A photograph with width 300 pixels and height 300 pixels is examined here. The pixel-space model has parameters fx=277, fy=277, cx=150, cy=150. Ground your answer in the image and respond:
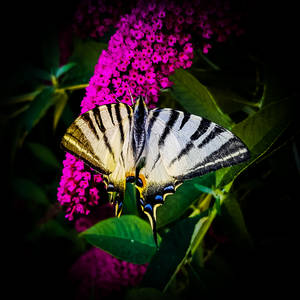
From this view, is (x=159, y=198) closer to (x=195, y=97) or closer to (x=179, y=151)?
(x=179, y=151)

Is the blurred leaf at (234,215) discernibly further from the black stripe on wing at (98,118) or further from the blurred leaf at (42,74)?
the blurred leaf at (42,74)

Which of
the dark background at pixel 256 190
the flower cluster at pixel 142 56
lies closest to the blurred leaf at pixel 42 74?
the dark background at pixel 256 190

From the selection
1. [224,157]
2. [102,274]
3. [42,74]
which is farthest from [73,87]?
[102,274]

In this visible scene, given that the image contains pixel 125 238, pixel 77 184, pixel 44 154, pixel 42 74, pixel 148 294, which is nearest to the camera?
pixel 148 294

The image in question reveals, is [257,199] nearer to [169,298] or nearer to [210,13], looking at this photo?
[169,298]

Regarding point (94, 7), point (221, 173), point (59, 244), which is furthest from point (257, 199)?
point (59, 244)

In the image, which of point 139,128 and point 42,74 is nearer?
point 139,128

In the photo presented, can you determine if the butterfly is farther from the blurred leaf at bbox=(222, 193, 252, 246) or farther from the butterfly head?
the blurred leaf at bbox=(222, 193, 252, 246)
